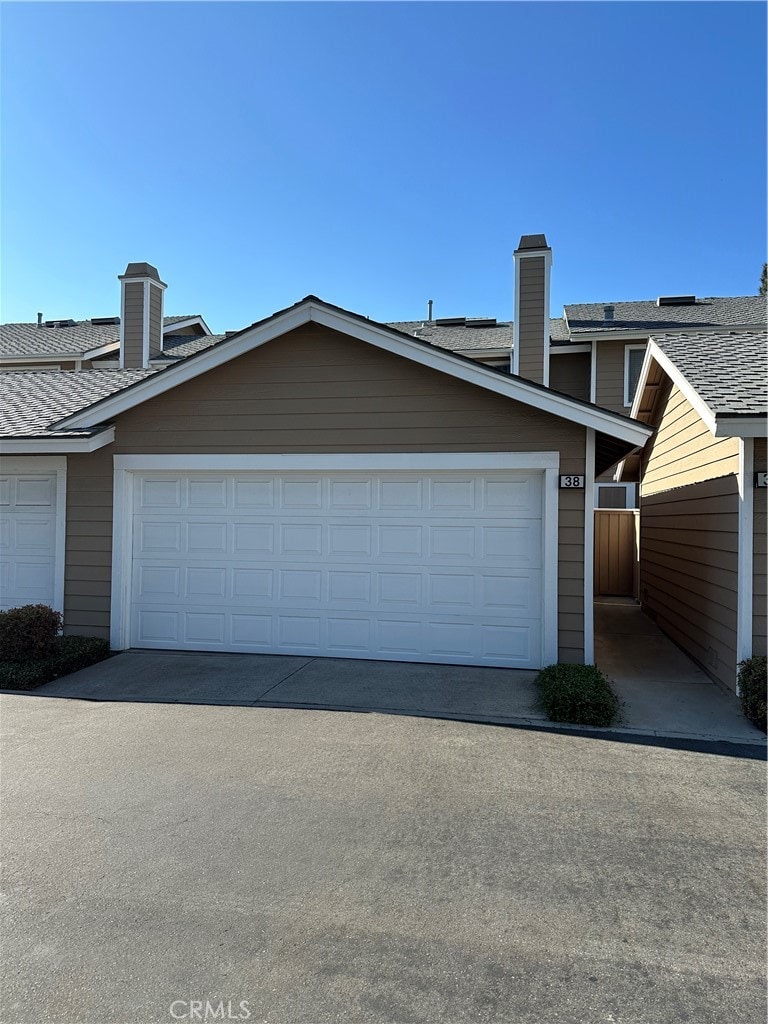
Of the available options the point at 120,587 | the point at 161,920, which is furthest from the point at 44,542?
the point at 161,920

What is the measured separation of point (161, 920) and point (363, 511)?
17.7 feet

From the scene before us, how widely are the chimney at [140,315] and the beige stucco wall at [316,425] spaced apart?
6.01 m

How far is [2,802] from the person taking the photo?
416cm

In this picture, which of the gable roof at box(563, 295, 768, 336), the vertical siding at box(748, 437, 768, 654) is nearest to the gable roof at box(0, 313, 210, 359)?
the gable roof at box(563, 295, 768, 336)

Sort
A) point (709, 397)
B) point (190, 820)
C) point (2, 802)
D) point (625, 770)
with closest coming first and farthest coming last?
point (190, 820)
point (2, 802)
point (625, 770)
point (709, 397)

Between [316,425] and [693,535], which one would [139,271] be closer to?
[316,425]

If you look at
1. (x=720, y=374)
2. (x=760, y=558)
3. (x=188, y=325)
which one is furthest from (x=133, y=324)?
(x=760, y=558)

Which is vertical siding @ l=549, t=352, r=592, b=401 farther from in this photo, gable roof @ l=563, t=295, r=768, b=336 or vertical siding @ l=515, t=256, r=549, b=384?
vertical siding @ l=515, t=256, r=549, b=384

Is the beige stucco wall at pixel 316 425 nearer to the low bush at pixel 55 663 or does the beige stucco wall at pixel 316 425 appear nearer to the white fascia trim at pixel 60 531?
the white fascia trim at pixel 60 531

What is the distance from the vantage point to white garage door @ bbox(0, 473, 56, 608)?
28.2 feet

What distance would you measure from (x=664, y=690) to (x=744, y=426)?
283 centimetres

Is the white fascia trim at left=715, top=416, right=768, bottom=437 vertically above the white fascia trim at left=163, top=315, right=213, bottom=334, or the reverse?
the white fascia trim at left=163, top=315, right=213, bottom=334

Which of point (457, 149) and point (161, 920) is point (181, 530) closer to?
point (161, 920)

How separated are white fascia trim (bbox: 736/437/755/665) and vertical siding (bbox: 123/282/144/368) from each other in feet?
38.8
